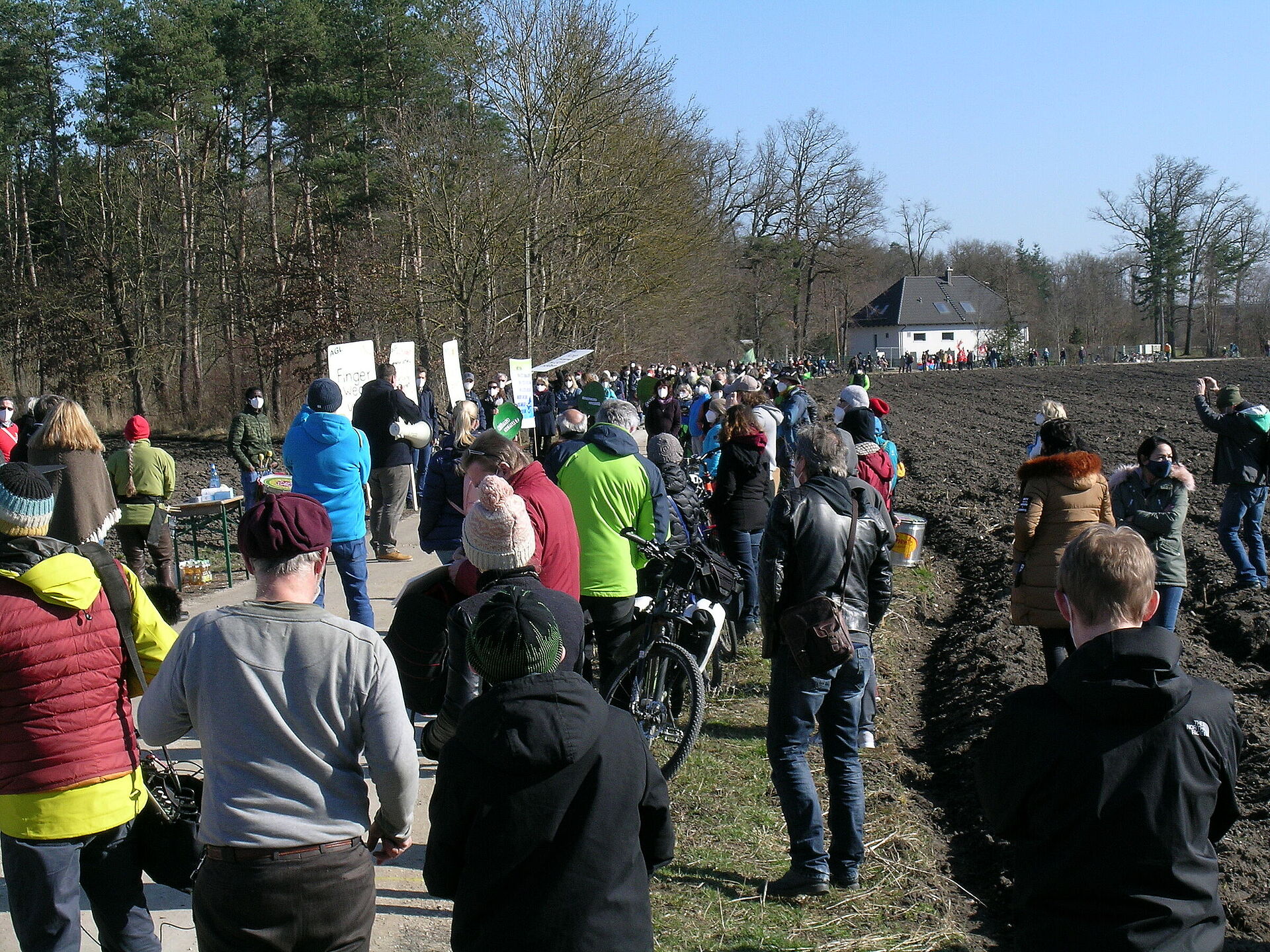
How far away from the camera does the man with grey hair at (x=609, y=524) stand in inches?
226

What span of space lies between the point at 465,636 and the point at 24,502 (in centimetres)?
136

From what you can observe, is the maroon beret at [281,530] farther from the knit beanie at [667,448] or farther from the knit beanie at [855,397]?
the knit beanie at [855,397]

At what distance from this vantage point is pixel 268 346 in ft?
98.3

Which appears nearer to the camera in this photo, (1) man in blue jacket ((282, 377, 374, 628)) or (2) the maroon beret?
(2) the maroon beret

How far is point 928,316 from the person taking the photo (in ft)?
323

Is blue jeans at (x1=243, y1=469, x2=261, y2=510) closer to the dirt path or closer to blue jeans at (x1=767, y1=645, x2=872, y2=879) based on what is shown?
the dirt path

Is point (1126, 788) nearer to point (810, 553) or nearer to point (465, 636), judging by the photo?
point (465, 636)

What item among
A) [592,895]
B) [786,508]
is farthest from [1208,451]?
[592,895]

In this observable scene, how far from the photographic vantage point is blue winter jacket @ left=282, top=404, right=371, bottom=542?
7125 millimetres

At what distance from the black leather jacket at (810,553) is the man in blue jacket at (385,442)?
6.18 m

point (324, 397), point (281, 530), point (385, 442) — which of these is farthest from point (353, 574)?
point (281, 530)

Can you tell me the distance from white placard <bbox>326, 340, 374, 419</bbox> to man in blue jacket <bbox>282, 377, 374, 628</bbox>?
5.17 metres

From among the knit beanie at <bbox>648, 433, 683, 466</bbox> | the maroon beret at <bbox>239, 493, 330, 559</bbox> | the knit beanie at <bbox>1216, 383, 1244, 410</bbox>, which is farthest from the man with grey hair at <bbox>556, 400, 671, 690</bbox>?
the knit beanie at <bbox>1216, 383, 1244, 410</bbox>

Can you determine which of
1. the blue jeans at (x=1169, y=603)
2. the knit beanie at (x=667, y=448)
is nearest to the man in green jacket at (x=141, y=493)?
the knit beanie at (x=667, y=448)
